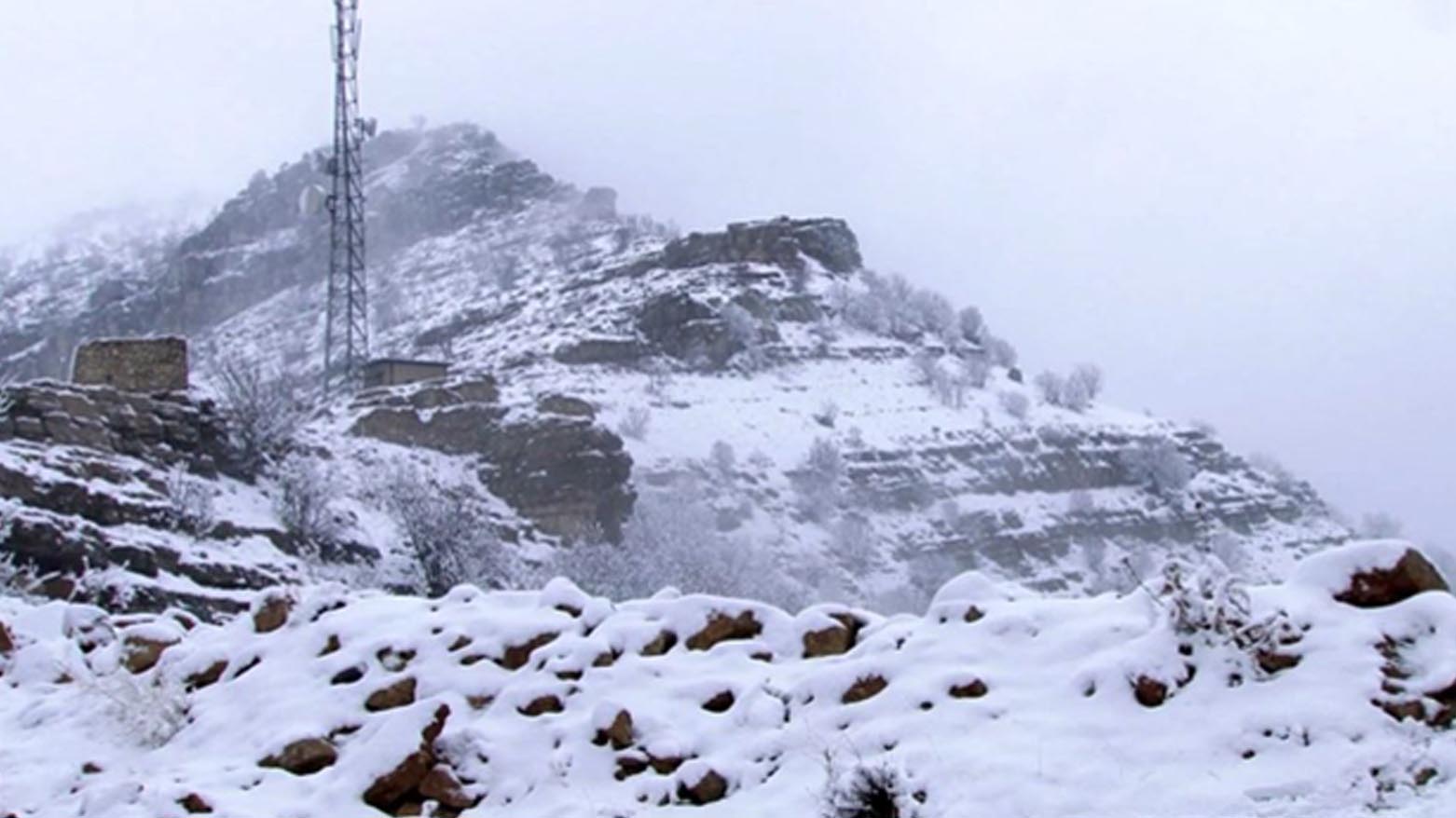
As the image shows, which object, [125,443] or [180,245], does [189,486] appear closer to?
[125,443]

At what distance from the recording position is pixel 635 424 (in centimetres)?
6906

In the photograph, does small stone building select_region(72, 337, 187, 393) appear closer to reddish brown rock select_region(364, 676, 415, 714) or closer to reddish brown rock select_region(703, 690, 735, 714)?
reddish brown rock select_region(364, 676, 415, 714)

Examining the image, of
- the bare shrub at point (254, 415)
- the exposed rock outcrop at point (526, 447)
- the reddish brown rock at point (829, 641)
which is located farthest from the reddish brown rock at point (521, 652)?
the exposed rock outcrop at point (526, 447)

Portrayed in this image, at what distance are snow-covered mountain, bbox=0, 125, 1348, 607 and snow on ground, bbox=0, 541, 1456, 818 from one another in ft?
18.4

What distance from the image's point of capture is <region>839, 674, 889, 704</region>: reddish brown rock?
214 inches

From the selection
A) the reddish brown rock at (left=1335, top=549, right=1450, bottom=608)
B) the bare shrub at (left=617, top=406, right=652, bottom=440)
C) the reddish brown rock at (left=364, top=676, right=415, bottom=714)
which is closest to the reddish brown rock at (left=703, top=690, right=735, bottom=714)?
the reddish brown rock at (left=364, top=676, right=415, bottom=714)

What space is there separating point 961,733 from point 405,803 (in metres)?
2.04

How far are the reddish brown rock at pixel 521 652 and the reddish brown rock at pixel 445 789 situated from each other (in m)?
0.80

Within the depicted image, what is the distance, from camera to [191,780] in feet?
18.2

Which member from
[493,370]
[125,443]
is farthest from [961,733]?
[493,370]

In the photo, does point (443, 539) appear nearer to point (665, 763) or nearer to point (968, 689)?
point (665, 763)

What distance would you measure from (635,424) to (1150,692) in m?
64.4

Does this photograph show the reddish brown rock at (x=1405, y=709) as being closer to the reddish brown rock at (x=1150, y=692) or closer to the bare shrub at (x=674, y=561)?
the reddish brown rock at (x=1150, y=692)

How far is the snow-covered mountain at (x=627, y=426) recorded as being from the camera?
29.2m
